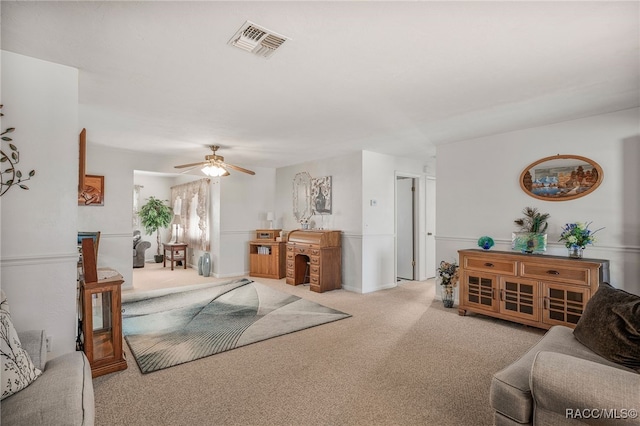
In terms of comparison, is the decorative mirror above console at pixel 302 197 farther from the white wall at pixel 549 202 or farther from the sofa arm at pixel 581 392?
the sofa arm at pixel 581 392

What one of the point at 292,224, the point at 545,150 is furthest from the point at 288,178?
the point at 545,150

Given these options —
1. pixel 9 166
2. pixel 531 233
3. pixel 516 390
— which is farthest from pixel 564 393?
pixel 9 166

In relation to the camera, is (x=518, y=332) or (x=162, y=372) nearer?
(x=162, y=372)

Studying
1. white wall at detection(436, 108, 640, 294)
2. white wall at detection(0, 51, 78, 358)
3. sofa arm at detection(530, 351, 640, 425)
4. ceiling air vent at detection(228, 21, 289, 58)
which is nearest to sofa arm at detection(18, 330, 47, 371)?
white wall at detection(0, 51, 78, 358)

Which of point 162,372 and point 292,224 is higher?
point 292,224

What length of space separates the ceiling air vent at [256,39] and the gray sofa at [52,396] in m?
2.15

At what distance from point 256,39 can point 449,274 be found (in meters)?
3.94

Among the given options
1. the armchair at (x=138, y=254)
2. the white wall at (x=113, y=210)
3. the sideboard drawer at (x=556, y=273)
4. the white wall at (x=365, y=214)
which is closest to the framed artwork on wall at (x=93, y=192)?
the white wall at (x=113, y=210)

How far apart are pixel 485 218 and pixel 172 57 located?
419 cm

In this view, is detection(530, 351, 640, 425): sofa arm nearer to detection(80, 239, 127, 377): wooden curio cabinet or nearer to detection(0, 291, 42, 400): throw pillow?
detection(0, 291, 42, 400): throw pillow

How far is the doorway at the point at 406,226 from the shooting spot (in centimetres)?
640

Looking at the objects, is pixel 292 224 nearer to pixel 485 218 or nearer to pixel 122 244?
pixel 122 244

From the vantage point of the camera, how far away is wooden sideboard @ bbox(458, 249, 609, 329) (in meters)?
3.22

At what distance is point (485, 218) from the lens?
4.43 metres
